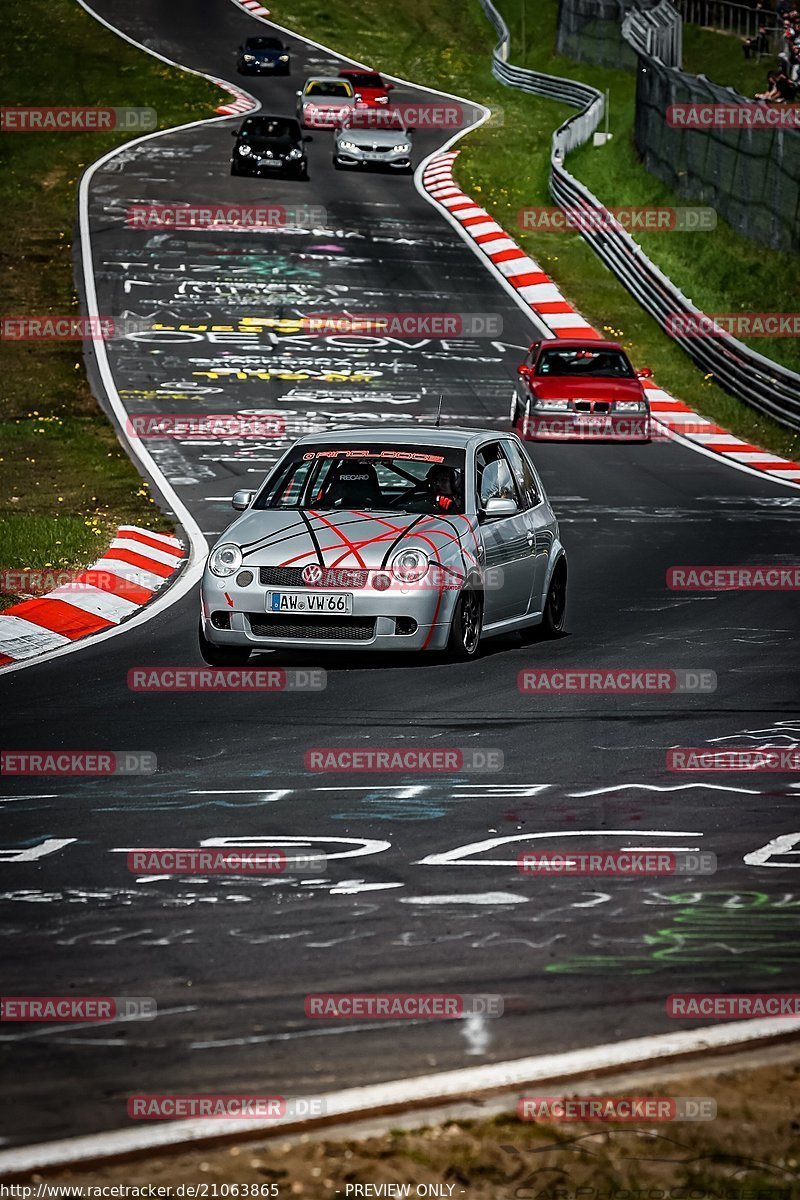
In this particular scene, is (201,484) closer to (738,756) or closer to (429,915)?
(738,756)

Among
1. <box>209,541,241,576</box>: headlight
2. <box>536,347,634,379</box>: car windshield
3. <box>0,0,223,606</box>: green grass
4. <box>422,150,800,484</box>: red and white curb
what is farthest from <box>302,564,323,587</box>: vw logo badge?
<box>536,347,634,379</box>: car windshield

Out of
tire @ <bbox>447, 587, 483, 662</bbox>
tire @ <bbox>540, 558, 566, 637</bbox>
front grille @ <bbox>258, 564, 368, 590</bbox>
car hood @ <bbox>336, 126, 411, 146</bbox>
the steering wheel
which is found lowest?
car hood @ <bbox>336, 126, 411, 146</bbox>

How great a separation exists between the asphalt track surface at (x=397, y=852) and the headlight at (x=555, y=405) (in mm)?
7389

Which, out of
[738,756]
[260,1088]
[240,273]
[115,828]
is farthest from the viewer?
[240,273]

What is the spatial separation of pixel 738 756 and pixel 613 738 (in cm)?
70

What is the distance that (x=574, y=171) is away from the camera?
43719mm

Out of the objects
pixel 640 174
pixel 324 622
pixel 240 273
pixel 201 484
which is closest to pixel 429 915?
pixel 324 622

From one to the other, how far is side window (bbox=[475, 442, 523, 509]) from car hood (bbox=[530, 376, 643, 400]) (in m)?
12.3

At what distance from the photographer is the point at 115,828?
7.92 meters

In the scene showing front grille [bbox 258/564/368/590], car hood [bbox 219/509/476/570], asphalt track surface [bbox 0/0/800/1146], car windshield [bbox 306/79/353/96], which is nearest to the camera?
asphalt track surface [bbox 0/0/800/1146]

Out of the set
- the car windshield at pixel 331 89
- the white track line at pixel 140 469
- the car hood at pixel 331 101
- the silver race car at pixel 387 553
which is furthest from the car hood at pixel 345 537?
the car windshield at pixel 331 89

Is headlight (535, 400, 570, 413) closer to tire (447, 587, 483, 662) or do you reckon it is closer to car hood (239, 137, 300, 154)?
tire (447, 587, 483, 662)

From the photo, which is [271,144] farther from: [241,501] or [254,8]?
[241,501]

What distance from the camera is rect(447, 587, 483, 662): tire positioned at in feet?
38.7
